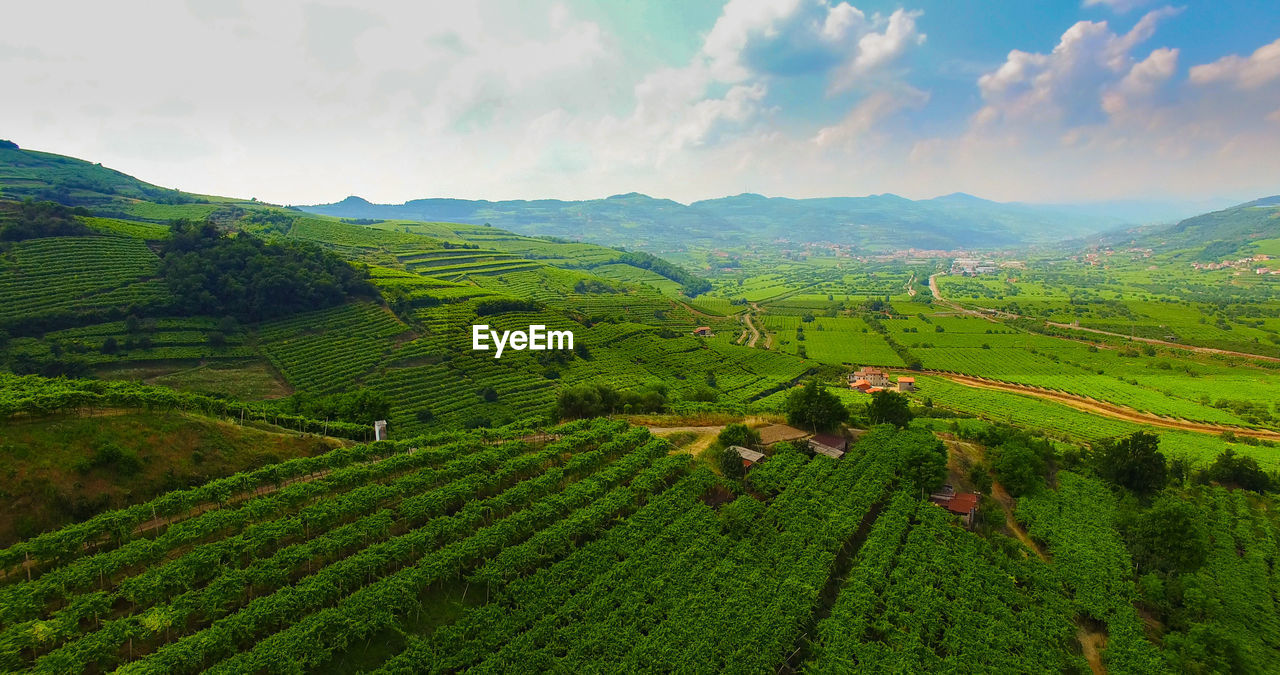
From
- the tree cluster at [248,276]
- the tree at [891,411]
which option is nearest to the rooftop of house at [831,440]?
the tree at [891,411]

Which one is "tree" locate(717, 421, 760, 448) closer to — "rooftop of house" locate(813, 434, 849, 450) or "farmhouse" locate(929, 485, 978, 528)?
"rooftop of house" locate(813, 434, 849, 450)

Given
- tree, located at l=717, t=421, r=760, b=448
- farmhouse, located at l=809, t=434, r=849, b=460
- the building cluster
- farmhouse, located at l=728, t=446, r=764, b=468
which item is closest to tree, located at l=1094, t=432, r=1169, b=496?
farmhouse, located at l=809, t=434, r=849, b=460

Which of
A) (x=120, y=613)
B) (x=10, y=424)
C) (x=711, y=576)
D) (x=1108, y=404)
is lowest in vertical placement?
(x=1108, y=404)

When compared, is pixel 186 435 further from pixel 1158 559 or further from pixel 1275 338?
pixel 1275 338

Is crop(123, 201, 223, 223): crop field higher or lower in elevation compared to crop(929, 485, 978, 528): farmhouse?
higher

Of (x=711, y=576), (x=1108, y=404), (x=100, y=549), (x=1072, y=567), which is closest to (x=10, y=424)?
(x=100, y=549)

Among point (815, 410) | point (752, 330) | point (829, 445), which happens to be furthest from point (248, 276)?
point (752, 330)
